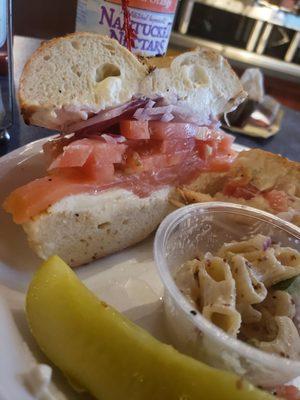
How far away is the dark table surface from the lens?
170 cm

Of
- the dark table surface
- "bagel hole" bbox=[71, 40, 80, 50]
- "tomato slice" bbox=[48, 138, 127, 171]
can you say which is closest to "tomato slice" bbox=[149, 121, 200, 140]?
"tomato slice" bbox=[48, 138, 127, 171]

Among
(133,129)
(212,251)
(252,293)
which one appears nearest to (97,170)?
(133,129)

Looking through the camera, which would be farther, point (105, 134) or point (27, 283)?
point (105, 134)

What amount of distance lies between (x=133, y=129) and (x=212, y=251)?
1.34ft

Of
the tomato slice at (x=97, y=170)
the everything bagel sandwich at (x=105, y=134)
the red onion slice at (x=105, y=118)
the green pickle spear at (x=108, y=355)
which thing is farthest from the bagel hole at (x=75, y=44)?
the green pickle spear at (x=108, y=355)

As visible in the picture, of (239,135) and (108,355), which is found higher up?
(108,355)

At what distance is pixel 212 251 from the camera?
1.25m

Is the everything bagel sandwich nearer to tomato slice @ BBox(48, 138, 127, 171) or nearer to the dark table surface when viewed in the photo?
tomato slice @ BBox(48, 138, 127, 171)

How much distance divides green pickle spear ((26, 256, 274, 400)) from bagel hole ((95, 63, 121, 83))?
582mm

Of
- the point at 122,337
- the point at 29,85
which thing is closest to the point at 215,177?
the point at 29,85

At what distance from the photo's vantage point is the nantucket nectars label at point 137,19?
1.59m

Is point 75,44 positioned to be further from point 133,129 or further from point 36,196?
point 36,196

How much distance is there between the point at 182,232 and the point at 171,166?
27 cm

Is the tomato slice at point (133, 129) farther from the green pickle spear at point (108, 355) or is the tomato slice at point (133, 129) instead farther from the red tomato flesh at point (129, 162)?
the green pickle spear at point (108, 355)
